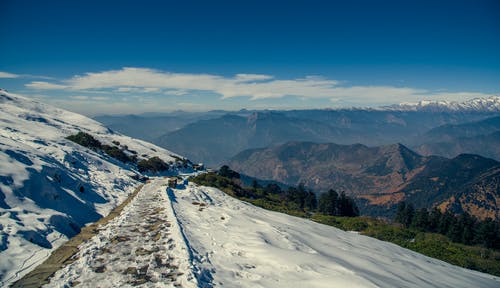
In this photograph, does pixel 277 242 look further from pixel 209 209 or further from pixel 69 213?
pixel 69 213

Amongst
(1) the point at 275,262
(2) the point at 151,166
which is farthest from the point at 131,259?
(2) the point at 151,166

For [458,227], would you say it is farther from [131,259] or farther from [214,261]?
[131,259]

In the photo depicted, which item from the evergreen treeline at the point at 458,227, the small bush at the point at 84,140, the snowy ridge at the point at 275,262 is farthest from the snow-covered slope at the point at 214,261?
the evergreen treeline at the point at 458,227

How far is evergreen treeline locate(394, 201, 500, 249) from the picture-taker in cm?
5556

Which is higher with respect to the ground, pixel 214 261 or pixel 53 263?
pixel 53 263

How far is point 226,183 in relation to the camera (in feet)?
156

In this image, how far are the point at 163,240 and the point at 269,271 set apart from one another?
15.4 ft

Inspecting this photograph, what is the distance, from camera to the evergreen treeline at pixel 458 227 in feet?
182

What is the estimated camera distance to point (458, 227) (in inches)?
2416

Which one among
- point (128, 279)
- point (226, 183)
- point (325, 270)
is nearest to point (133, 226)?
point (128, 279)

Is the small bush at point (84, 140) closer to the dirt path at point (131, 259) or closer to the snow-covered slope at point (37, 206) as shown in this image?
the snow-covered slope at point (37, 206)

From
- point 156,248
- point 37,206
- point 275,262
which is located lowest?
point 275,262

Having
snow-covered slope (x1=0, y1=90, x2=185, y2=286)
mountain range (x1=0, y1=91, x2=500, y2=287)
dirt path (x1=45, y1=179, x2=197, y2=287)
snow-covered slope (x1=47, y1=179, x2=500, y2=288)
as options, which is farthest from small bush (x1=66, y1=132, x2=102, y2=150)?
dirt path (x1=45, y1=179, x2=197, y2=287)

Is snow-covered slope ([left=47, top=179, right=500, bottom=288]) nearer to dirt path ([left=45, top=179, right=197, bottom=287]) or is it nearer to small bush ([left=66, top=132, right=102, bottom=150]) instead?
dirt path ([left=45, top=179, right=197, bottom=287])
